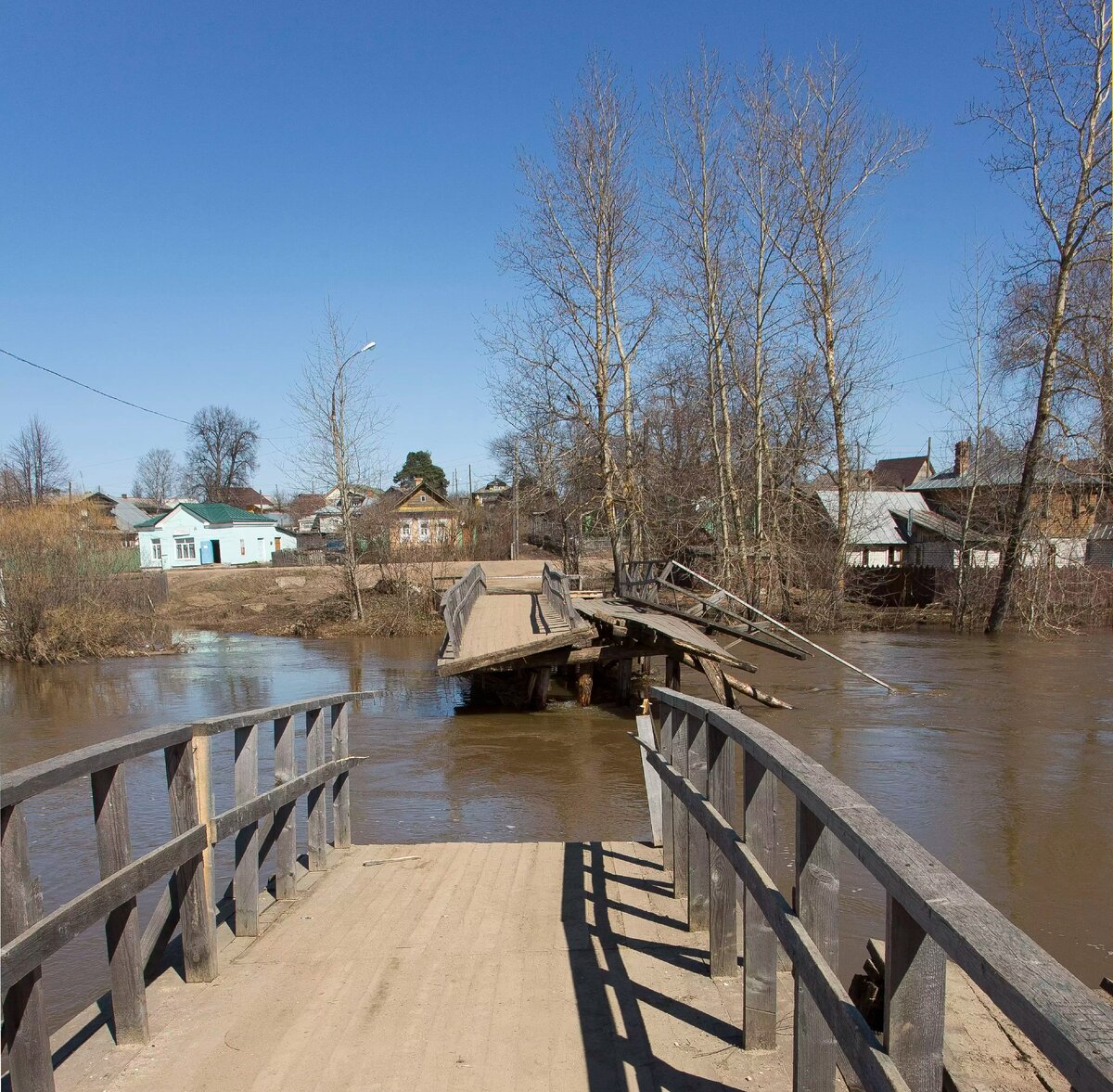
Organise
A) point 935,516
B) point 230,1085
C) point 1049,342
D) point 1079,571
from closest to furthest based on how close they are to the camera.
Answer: point 230,1085
point 1049,342
point 1079,571
point 935,516

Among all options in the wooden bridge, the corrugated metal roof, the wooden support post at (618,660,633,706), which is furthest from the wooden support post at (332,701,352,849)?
the corrugated metal roof

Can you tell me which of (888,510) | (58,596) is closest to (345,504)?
(58,596)

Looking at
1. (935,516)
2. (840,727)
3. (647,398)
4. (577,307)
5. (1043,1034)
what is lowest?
(840,727)

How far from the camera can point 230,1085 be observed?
3135mm

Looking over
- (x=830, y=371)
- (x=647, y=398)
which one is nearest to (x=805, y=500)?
(x=830, y=371)

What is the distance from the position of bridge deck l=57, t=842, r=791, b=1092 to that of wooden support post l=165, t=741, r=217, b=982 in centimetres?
10

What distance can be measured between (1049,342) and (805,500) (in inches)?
387

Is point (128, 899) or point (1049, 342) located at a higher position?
point (1049, 342)

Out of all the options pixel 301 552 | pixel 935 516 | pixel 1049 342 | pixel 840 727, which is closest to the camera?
pixel 840 727

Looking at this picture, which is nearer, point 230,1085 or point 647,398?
point 230,1085

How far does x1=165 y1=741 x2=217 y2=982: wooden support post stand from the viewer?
3.84 metres

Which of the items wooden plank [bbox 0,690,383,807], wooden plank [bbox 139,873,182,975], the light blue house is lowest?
wooden plank [bbox 139,873,182,975]

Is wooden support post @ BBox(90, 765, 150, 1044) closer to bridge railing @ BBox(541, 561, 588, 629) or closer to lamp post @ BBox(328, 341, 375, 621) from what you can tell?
bridge railing @ BBox(541, 561, 588, 629)

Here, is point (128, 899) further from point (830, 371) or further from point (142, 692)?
point (830, 371)
